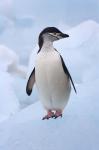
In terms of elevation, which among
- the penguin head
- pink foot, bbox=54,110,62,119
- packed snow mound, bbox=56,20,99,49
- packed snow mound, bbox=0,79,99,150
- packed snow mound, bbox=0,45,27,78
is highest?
the penguin head

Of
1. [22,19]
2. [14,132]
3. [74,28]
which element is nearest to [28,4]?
[22,19]

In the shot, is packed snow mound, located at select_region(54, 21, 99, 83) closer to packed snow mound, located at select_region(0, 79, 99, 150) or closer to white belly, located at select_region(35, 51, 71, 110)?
packed snow mound, located at select_region(0, 79, 99, 150)

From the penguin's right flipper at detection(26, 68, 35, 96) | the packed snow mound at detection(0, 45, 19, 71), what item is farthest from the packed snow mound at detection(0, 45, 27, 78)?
the penguin's right flipper at detection(26, 68, 35, 96)

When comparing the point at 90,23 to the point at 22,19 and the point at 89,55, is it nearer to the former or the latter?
the point at 89,55

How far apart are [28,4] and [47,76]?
516 mm

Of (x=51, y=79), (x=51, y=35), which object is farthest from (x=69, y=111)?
(x=51, y=35)

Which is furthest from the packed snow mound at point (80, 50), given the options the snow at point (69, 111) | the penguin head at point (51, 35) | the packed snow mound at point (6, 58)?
the penguin head at point (51, 35)

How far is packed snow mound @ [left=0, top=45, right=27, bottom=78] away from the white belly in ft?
1.00

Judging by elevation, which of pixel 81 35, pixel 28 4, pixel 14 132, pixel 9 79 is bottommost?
pixel 14 132

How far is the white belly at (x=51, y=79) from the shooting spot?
202 centimetres

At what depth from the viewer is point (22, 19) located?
97.2 inches

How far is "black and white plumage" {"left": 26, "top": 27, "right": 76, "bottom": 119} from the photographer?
2025mm

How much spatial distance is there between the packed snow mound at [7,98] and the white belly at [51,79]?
0.26m

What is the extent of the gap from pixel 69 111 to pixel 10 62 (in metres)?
0.39
